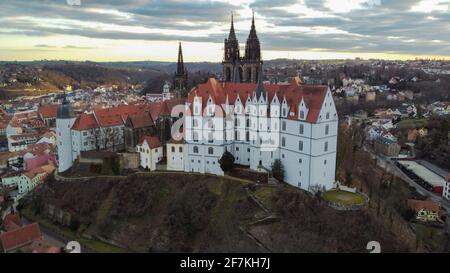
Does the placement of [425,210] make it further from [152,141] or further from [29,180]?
[29,180]

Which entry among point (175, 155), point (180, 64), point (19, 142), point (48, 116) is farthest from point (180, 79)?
point (48, 116)

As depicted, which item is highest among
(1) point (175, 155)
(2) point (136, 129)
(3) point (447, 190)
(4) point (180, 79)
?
(4) point (180, 79)

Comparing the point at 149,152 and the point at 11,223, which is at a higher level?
the point at 149,152

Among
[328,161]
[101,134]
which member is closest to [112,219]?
[101,134]

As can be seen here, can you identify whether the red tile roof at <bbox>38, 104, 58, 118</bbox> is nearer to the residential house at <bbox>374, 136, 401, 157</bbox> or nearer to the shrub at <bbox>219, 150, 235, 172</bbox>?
the shrub at <bbox>219, 150, 235, 172</bbox>

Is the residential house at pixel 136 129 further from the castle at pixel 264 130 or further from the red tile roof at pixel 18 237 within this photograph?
the red tile roof at pixel 18 237

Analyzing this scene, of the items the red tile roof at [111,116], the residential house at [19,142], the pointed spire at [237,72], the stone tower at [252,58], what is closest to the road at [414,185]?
the stone tower at [252,58]

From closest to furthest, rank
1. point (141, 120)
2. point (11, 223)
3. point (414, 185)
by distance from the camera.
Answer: point (11, 223), point (141, 120), point (414, 185)

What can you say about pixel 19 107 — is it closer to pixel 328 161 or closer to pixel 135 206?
pixel 135 206
